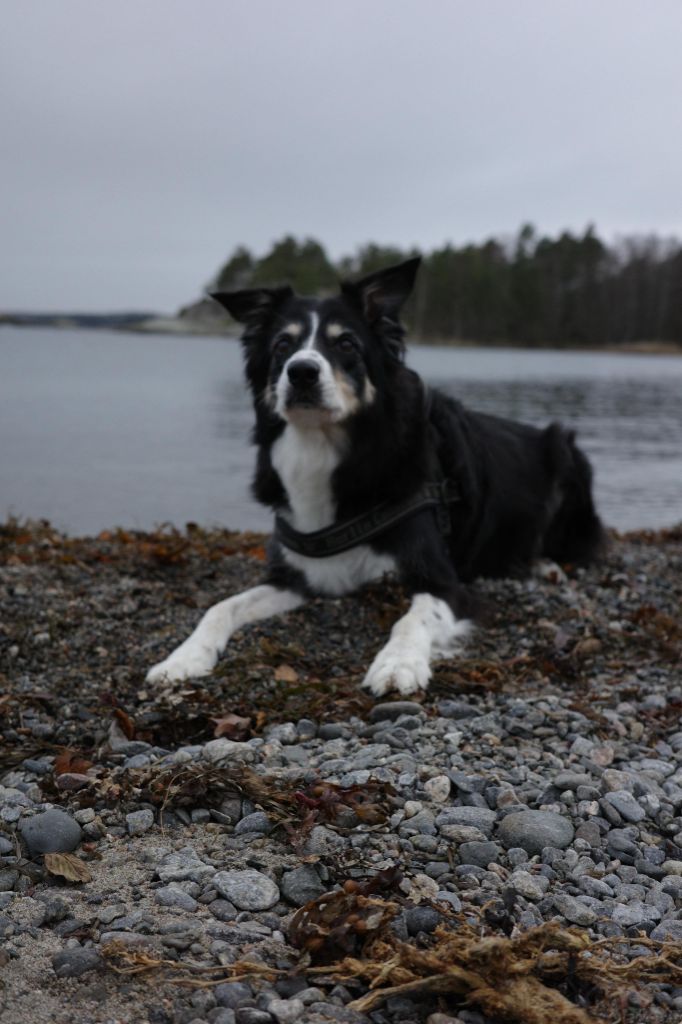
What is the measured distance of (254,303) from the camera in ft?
18.0

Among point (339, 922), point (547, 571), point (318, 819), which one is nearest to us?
point (339, 922)

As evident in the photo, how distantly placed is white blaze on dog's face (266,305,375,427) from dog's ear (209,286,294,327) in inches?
9.3

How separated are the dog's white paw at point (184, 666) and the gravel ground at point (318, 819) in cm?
13

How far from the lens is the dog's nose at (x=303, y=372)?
487cm

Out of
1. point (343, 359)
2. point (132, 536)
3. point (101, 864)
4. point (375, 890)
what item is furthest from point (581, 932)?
point (132, 536)

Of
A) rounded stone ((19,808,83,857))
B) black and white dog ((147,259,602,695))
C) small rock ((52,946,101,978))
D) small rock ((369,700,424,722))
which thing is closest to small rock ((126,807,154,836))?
rounded stone ((19,808,83,857))

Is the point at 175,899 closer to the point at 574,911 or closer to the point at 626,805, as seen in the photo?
the point at 574,911

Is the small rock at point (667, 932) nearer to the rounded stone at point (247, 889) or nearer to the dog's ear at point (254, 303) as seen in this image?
the rounded stone at point (247, 889)

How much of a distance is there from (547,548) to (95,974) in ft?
17.9

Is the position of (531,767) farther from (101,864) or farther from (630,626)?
(630,626)

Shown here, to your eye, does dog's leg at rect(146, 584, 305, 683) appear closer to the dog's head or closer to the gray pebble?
the dog's head

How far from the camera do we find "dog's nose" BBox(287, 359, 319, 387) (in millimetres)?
4867

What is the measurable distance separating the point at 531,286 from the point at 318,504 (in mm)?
82014

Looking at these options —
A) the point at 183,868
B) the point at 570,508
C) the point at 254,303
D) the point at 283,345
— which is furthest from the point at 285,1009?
the point at 570,508
